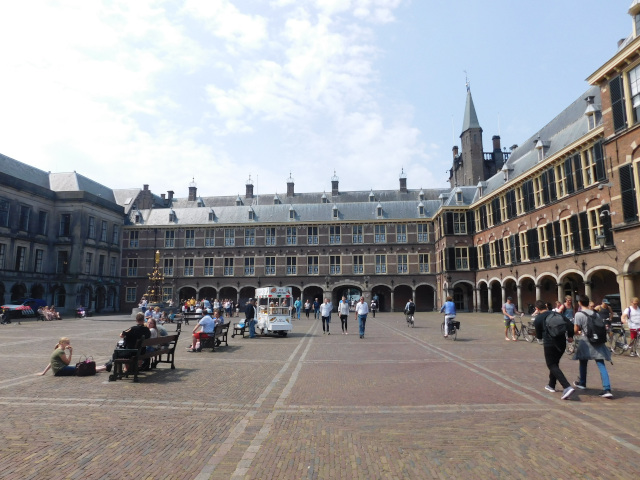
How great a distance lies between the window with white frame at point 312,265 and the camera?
155 ft

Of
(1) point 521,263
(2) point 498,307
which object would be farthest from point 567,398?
(2) point 498,307

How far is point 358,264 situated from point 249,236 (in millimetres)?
13335

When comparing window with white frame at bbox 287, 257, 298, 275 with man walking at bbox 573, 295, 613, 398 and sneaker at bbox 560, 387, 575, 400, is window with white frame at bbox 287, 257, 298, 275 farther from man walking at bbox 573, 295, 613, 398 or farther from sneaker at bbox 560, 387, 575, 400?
sneaker at bbox 560, 387, 575, 400

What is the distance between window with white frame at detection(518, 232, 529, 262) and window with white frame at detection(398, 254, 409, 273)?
16421mm

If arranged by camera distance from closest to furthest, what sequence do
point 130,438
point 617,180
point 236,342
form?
1. point 130,438
2. point 236,342
3. point 617,180

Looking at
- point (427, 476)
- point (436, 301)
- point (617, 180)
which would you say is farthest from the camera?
point (436, 301)

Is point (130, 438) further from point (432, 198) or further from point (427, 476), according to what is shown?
point (432, 198)

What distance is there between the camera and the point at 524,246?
3042cm

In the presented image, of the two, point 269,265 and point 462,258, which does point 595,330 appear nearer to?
point 462,258

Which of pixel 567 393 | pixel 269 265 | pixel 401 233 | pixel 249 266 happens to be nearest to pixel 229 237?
pixel 249 266

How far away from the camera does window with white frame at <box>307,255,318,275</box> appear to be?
4734 cm

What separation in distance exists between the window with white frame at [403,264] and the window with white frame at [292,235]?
12158mm

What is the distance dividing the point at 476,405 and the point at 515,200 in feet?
93.5

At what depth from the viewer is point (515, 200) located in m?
31.5
